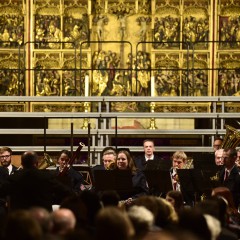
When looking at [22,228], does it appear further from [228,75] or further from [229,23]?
[229,23]

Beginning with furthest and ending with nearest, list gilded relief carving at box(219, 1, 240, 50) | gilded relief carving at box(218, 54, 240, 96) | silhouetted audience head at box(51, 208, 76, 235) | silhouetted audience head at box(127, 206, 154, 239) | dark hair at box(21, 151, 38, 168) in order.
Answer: gilded relief carving at box(219, 1, 240, 50)
gilded relief carving at box(218, 54, 240, 96)
dark hair at box(21, 151, 38, 168)
silhouetted audience head at box(127, 206, 154, 239)
silhouetted audience head at box(51, 208, 76, 235)

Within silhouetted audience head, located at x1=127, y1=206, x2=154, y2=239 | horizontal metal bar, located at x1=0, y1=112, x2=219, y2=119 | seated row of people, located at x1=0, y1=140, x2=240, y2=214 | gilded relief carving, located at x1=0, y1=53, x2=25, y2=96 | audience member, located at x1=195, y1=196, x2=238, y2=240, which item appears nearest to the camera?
silhouetted audience head, located at x1=127, y1=206, x2=154, y2=239

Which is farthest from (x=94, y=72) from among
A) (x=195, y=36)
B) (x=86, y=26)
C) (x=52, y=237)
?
(x=52, y=237)

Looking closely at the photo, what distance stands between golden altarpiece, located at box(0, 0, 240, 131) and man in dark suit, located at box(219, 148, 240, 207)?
267 inches

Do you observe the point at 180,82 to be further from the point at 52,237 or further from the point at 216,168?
the point at 52,237

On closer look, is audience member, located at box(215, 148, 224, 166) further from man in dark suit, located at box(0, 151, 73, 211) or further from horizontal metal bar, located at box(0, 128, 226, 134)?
man in dark suit, located at box(0, 151, 73, 211)

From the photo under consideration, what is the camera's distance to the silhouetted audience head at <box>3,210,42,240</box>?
5539mm

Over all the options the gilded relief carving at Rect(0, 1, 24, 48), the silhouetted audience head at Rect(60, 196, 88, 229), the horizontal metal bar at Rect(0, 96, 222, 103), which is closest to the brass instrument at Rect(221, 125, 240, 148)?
the horizontal metal bar at Rect(0, 96, 222, 103)

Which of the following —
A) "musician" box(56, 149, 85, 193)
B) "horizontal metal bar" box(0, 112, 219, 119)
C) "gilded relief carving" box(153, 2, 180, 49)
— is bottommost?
"musician" box(56, 149, 85, 193)

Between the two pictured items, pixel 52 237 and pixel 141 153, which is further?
pixel 141 153

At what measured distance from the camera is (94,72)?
20.0m

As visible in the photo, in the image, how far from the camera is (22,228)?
561 centimetres

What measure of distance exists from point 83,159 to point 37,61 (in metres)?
2.75

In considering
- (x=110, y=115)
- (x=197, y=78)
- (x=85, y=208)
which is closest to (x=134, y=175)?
(x=110, y=115)
